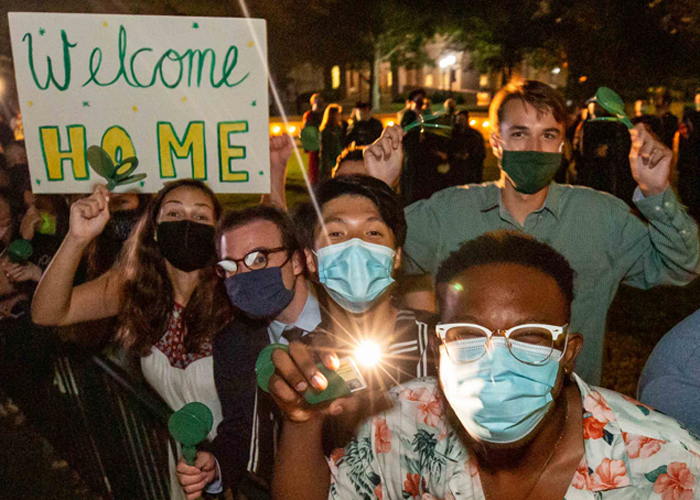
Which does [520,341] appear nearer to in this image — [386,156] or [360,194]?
[360,194]

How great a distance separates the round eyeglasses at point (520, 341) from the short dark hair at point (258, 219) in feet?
3.59

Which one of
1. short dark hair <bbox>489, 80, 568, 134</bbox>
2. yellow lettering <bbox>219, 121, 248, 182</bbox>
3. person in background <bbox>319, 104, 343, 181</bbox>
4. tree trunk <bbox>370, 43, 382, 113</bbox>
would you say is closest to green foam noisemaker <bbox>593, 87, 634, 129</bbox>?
short dark hair <bbox>489, 80, 568, 134</bbox>

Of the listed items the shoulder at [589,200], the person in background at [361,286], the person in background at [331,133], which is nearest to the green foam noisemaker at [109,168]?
the person in background at [361,286]

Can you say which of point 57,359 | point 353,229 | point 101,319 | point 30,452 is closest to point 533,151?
point 353,229

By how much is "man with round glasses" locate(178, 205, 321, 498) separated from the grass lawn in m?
3.44

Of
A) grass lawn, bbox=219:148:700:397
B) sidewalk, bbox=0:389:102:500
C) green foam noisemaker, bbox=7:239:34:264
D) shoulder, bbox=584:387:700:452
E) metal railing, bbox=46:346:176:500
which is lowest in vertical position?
sidewalk, bbox=0:389:102:500

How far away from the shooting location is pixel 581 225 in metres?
2.67

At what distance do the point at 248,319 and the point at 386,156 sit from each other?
38.0 inches

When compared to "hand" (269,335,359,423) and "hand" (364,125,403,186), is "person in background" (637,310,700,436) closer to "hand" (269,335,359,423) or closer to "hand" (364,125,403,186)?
"hand" (269,335,359,423)

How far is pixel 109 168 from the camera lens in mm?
2693

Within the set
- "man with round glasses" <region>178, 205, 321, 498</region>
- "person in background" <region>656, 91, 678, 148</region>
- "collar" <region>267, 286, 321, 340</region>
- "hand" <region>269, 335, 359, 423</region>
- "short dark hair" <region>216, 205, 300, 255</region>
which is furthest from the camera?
"person in background" <region>656, 91, 678, 148</region>

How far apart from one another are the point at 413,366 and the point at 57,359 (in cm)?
257

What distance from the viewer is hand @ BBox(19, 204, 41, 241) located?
4.21m

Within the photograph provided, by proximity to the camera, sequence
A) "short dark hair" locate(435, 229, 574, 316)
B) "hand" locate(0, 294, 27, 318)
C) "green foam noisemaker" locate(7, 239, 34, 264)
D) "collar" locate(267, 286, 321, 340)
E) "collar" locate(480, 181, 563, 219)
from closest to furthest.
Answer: "short dark hair" locate(435, 229, 574, 316), "collar" locate(267, 286, 321, 340), "collar" locate(480, 181, 563, 219), "green foam noisemaker" locate(7, 239, 34, 264), "hand" locate(0, 294, 27, 318)
